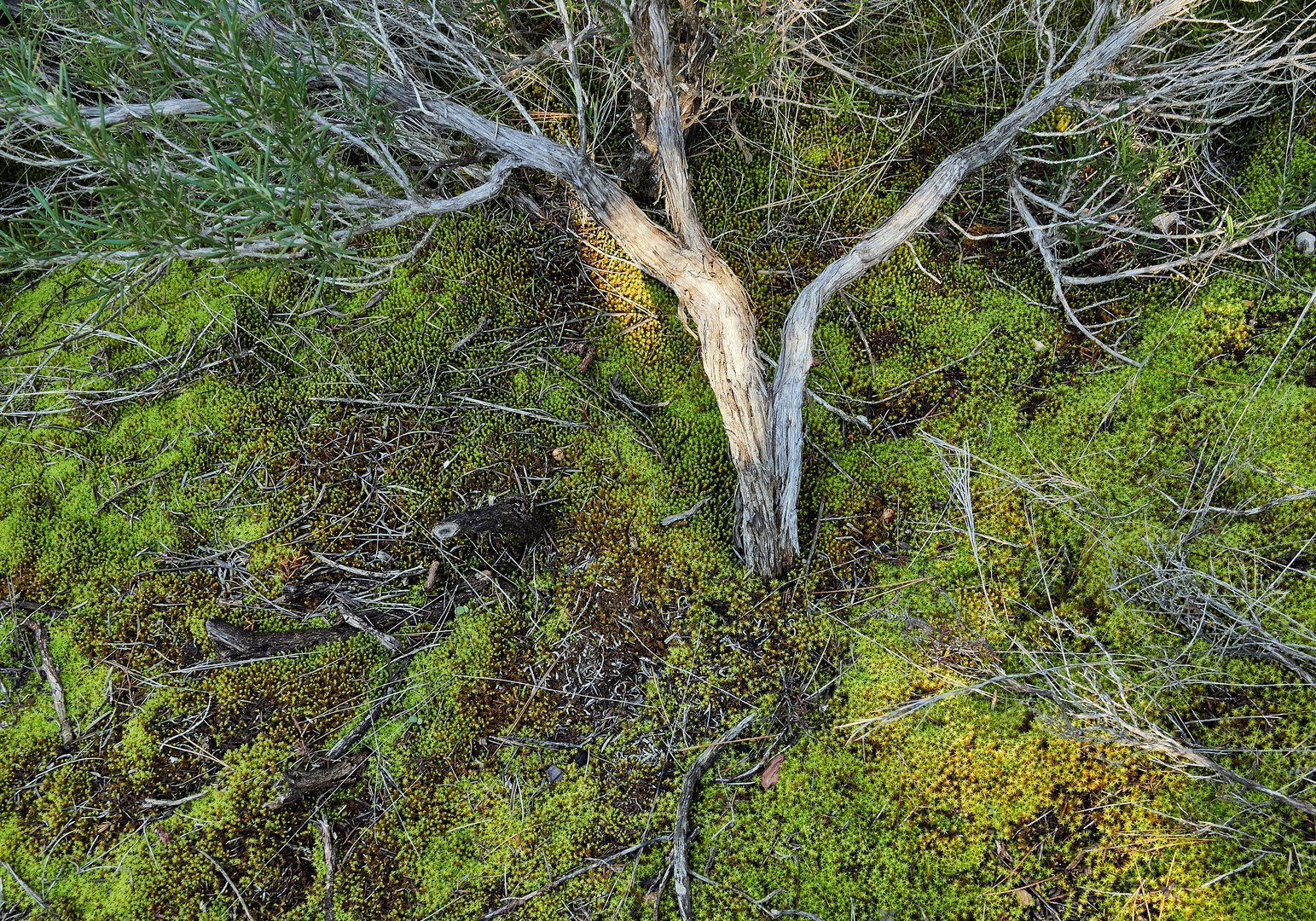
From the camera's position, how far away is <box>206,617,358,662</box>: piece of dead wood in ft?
9.69

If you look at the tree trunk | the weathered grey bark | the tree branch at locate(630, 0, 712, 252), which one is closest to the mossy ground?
the tree trunk

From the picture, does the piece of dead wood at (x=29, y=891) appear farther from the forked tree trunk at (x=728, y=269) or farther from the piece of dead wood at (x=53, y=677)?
the forked tree trunk at (x=728, y=269)

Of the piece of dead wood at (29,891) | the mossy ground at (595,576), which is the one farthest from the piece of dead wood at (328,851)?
the piece of dead wood at (29,891)

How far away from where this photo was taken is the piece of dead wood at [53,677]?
2.95 meters

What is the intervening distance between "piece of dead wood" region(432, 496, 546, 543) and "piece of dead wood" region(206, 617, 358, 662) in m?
0.65

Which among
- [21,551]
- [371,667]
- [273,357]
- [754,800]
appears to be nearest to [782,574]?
[754,800]

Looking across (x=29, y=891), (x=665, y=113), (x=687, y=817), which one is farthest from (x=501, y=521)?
(x=29, y=891)

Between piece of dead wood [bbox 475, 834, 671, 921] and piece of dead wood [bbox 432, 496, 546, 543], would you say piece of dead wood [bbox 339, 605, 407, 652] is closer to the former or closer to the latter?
piece of dead wood [bbox 432, 496, 546, 543]

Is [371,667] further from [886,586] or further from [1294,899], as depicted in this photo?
[1294,899]

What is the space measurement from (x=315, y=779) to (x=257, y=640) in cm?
63

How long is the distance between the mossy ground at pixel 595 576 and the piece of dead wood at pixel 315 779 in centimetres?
5

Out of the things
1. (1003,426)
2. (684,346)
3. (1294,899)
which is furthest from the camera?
(684,346)

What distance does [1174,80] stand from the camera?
311cm

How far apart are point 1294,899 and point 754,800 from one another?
5.56 ft
